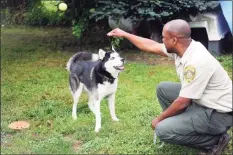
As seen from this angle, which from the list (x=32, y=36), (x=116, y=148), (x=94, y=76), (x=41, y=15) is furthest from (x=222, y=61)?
(x=41, y=15)

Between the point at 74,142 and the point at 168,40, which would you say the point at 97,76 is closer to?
the point at 74,142

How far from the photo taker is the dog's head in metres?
4.70

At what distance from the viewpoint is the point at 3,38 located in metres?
10.7

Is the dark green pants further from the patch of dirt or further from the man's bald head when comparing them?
the patch of dirt

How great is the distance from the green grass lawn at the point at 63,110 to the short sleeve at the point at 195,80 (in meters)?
0.72

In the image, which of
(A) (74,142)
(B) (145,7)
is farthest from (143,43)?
(B) (145,7)

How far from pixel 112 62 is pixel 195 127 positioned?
4.32 ft

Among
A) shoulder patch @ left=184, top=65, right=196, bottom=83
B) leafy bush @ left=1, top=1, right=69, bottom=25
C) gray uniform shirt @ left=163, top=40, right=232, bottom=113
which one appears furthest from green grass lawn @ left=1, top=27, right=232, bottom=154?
leafy bush @ left=1, top=1, right=69, bottom=25

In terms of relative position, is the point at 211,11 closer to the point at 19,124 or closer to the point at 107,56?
the point at 107,56

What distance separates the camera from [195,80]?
3594 millimetres

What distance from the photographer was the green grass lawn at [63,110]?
4363mm

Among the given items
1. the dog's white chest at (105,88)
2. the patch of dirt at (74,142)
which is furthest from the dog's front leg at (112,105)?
the patch of dirt at (74,142)

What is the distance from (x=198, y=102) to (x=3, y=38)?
7.77m

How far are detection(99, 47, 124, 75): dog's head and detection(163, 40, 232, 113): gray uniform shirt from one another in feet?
3.35
